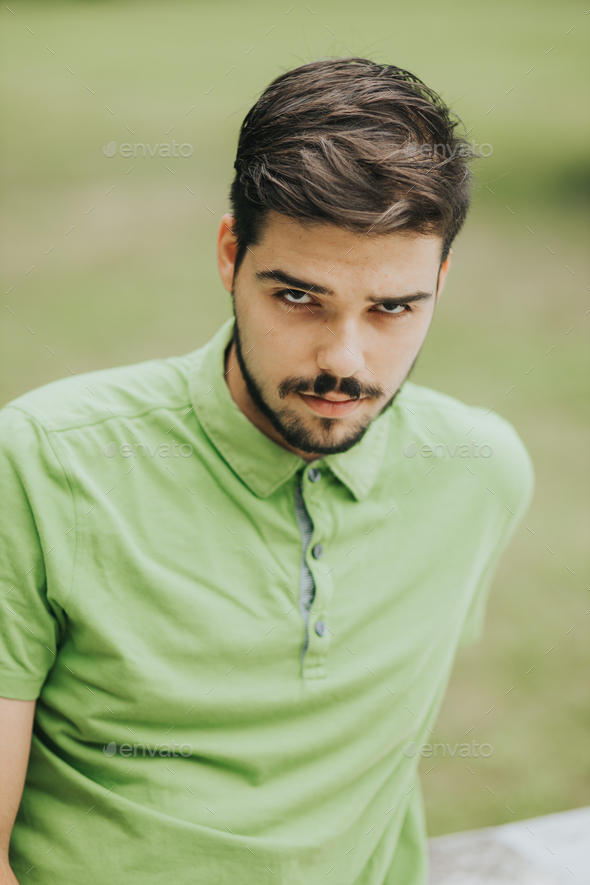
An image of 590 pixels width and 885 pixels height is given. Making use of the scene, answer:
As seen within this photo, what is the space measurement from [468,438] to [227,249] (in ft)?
2.36

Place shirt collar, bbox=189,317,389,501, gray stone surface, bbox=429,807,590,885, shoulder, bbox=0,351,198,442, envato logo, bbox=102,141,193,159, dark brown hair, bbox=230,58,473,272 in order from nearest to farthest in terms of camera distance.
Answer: dark brown hair, bbox=230,58,473,272
shoulder, bbox=0,351,198,442
shirt collar, bbox=189,317,389,501
gray stone surface, bbox=429,807,590,885
envato logo, bbox=102,141,193,159

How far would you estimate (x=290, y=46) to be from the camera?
1038 centimetres

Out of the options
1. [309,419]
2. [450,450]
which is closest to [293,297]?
[309,419]

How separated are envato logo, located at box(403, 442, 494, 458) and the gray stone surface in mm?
1067

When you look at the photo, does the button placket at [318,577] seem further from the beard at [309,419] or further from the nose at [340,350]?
the nose at [340,350]

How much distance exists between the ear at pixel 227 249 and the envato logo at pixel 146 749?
88 centimetres

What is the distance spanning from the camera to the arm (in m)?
1.40

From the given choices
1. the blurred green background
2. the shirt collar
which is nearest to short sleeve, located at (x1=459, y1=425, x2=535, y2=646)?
the shirt collar

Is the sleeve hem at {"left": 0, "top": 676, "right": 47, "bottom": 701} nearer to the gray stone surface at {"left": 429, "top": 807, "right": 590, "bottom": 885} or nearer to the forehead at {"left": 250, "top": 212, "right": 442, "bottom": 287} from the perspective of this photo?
the forehead at {"left": 250, "top": 212, "right": 442, "bottom": 287}

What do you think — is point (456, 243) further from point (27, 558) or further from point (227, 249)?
point (27, 558)

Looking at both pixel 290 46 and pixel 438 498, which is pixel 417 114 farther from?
pixel 290 46

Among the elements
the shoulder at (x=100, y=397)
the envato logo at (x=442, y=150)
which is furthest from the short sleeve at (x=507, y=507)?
the shoulder at (x=100, y=397)

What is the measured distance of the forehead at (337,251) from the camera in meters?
1.39

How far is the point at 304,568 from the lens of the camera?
1604 mm
